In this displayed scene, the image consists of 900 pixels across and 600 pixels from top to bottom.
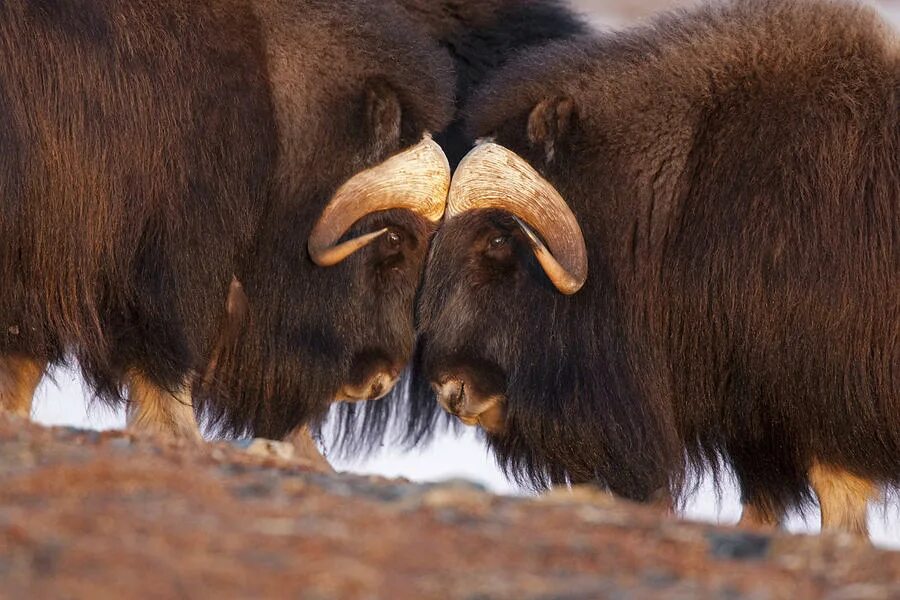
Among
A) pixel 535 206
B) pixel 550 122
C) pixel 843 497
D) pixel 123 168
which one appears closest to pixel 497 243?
pixel 535 206

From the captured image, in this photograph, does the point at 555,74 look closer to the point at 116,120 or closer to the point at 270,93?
the point at 270,93

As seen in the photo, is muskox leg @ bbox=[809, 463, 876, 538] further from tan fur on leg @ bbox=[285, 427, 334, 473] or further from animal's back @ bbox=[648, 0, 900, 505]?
tan fur on leg @ bbox=[285, 427, 334, 473]

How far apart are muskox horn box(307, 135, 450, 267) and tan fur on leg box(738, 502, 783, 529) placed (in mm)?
1515

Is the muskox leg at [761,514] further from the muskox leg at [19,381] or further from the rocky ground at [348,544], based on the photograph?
the muskox leg at [19,381]

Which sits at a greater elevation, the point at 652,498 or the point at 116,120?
the point at 116,120

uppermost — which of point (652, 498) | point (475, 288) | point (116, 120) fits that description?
point (116, 120)

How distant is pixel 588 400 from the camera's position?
196 inches

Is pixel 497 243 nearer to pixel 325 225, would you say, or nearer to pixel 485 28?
pixel 325 225

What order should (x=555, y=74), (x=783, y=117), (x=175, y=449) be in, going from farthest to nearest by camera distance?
(x=555, y=74)
(x=783, y=117)
(x=175, y=449)

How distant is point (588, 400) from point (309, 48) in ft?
5.41

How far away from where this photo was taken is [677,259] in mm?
4926

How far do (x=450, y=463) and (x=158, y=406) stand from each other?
3.27 metres

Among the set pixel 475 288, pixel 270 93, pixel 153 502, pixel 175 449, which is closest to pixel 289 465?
pixel 175 449

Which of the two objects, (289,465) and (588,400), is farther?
(588,400)
